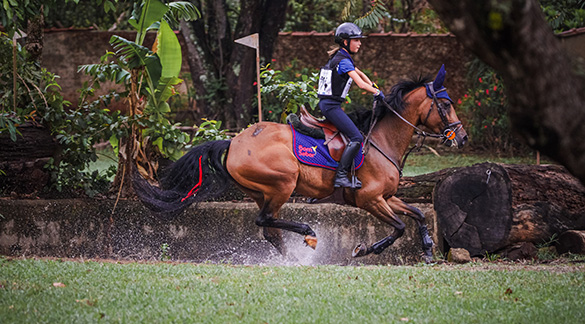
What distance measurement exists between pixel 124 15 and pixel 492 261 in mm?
16219

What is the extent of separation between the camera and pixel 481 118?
1617 centimetres

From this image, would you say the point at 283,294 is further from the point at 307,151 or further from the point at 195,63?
the point at 195,63

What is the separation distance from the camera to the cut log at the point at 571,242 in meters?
8.04

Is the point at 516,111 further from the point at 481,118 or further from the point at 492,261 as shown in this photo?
the point at 481,118

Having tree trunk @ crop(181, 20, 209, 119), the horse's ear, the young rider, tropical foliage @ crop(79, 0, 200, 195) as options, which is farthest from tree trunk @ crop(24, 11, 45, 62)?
the horse's ear

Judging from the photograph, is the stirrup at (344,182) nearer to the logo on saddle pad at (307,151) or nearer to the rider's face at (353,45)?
the logo on saddle pad at (307,151)

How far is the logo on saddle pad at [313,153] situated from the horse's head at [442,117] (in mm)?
939

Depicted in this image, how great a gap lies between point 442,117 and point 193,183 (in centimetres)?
290

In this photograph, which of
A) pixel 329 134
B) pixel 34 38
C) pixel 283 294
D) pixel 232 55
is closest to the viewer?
pixel 283 294

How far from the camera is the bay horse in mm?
7512

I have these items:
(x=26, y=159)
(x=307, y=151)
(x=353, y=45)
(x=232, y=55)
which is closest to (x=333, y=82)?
(x=353, y=45)

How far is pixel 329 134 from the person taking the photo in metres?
7.74

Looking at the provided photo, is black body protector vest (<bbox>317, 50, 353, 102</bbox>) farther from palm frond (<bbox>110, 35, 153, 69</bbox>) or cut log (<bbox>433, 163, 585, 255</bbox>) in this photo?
palm frond (<bbox>110, 35, 153, 69</bbox>)

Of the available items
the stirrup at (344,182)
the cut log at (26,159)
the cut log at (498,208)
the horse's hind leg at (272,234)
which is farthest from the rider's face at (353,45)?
the cut log at (26,159)
